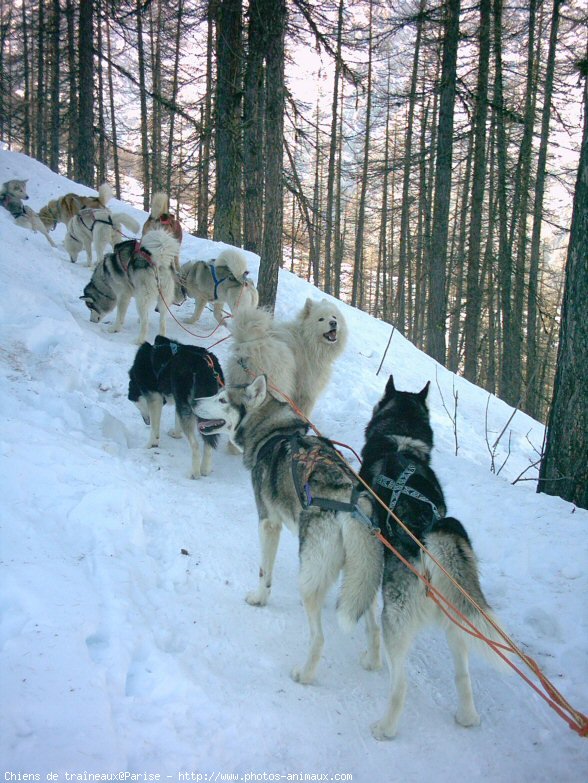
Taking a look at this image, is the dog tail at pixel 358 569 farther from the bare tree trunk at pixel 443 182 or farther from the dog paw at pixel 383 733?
the bare tree trunk at pixel 443 182

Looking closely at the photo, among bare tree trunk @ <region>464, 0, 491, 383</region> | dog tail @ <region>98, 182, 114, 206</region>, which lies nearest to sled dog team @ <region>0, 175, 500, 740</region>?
dog tail @ <region>98, 182, 114, 206</region>

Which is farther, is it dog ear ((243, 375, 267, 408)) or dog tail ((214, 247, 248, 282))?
dog tail ((214, 247, 248, 282))

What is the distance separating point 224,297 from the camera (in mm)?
9531

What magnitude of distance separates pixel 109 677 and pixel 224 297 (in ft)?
25.4

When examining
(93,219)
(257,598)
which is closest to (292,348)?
(257,598)

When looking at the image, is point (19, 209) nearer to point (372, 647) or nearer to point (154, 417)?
point (154, 417)

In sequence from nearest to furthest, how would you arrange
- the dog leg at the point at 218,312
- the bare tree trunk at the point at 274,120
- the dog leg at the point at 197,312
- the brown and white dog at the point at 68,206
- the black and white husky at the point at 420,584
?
the black and white husky at the point at 420,584 < the bare tree trunk at the point at 274,120 < the dog leg at the point at 218,312 < the dog leg at the point at 197,312 < the brown and white dog at the point at 68,206

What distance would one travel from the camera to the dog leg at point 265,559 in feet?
12.1

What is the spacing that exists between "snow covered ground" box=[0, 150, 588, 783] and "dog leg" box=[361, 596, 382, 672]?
0.06 metres

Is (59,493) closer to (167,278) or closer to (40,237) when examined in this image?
(167,278)

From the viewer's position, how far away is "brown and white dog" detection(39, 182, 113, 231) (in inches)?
493

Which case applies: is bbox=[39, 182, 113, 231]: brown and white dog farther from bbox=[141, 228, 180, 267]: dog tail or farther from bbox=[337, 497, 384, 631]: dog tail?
bbox=[337, 497, 384, 631]: dog tail

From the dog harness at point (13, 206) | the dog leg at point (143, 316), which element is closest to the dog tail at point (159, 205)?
the dog leg at point (143, 316)

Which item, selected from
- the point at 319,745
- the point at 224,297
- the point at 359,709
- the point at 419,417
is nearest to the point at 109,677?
the point at 319,745
